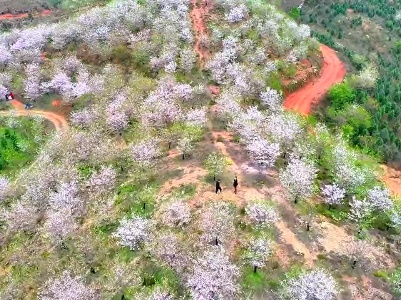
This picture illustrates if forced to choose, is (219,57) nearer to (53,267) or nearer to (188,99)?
(188,99)

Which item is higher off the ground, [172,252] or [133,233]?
[172,252]

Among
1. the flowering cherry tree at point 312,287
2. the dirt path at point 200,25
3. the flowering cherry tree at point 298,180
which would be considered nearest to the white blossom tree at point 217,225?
the flowering cherry tree at point 312,287

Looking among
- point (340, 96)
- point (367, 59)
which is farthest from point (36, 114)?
point (367, 59)

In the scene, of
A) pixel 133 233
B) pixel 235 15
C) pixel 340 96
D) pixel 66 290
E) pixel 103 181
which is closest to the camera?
pixel 66 290

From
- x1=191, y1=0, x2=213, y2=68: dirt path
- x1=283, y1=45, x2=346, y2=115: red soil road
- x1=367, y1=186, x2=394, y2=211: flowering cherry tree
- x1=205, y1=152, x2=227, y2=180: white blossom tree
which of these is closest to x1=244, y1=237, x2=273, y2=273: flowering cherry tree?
x1=205, y1=152, x2=227, y2=180: white blossom tree

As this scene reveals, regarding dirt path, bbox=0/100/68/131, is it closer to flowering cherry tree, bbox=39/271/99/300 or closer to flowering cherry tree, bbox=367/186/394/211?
flowering cherry tree, bbox=39/271/99/300

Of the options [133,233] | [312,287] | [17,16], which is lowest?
[17,16]

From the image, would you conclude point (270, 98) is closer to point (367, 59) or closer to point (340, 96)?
point (340, 96)

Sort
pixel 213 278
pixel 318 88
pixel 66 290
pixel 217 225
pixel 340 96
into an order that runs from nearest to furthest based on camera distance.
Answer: pixel 213 278 < pixel 66 290 < pixel 217 225 < pixel 340 96 < pixel 318 88
